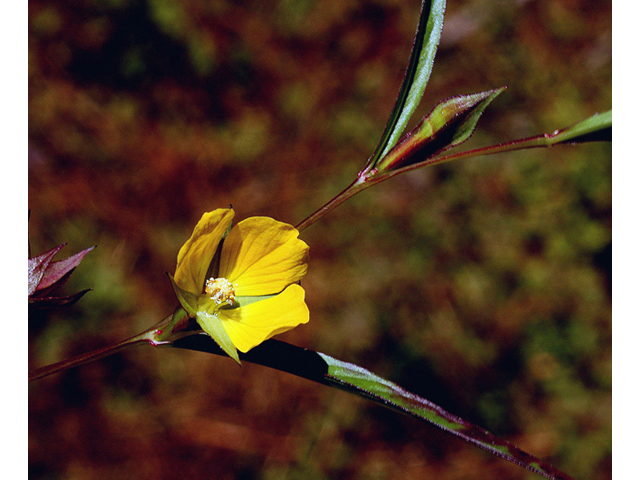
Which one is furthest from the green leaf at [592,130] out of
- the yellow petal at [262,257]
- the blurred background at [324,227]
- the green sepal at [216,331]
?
the blurred background at [324,227]

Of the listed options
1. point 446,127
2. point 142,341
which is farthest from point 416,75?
point 142,341

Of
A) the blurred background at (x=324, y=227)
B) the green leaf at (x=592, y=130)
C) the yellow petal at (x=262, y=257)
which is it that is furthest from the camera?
the blurred background at (x=324, y=227)

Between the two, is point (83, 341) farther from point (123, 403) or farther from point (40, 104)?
point (40, 104)

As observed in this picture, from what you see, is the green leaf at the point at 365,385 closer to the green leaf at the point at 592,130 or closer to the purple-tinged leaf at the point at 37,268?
the purple-tinged leaf at the point at 37,268

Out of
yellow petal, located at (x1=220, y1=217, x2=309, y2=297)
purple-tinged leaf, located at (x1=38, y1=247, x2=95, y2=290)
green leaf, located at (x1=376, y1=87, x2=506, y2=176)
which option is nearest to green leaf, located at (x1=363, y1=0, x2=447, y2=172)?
green leaf, located at (x1=376, y1=87, x2=506, y2=176)

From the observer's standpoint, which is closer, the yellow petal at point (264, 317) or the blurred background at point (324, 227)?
the yellow petal at point (264, 317)

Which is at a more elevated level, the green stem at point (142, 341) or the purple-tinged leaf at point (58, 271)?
the purple-tinged leaf at point (58, 271)
